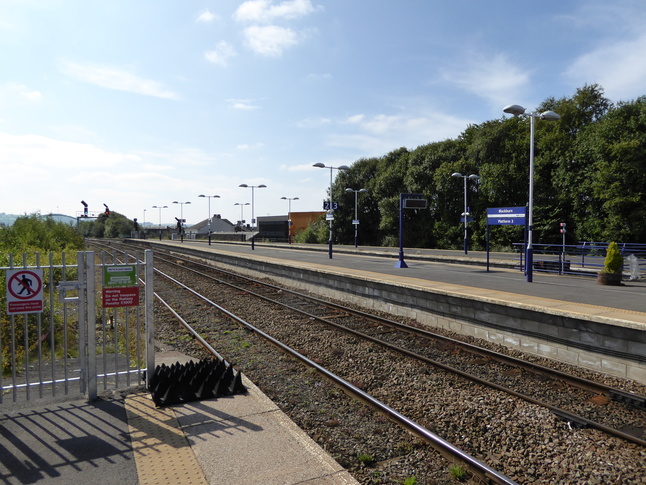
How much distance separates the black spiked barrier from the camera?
18.7 ft

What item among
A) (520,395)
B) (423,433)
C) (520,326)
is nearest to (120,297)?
(423,433)

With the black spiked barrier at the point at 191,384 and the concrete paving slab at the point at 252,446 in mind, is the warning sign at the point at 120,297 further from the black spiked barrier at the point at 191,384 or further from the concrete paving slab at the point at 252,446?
the concrete paving slab at the point at 252,446

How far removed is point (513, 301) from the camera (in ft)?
32.3

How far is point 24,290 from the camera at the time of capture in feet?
17.4

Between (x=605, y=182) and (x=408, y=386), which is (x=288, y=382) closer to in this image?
(x=408, y=386)

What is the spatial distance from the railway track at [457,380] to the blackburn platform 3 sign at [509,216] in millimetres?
8090

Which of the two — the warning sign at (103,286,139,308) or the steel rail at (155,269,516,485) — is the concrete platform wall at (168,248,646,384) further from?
the warning sign at (103,286,139,308)

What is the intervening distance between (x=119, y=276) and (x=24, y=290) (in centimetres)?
104

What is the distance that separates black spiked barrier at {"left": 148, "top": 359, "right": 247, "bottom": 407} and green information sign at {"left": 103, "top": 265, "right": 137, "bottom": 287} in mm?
1341

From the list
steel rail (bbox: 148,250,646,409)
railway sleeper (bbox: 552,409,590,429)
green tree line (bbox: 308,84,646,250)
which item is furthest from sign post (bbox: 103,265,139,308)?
green tree line (bbox: 308,84,646,250)

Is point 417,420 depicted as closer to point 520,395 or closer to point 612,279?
point 520,395

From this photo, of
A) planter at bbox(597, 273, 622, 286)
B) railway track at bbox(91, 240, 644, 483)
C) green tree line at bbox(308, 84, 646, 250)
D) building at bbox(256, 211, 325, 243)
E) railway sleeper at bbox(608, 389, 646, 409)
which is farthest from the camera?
building at bbox(256, 211, 325, 243)

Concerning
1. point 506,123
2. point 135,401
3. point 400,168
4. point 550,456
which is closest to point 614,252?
point 550,456

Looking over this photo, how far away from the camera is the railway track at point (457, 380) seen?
5598 mm
